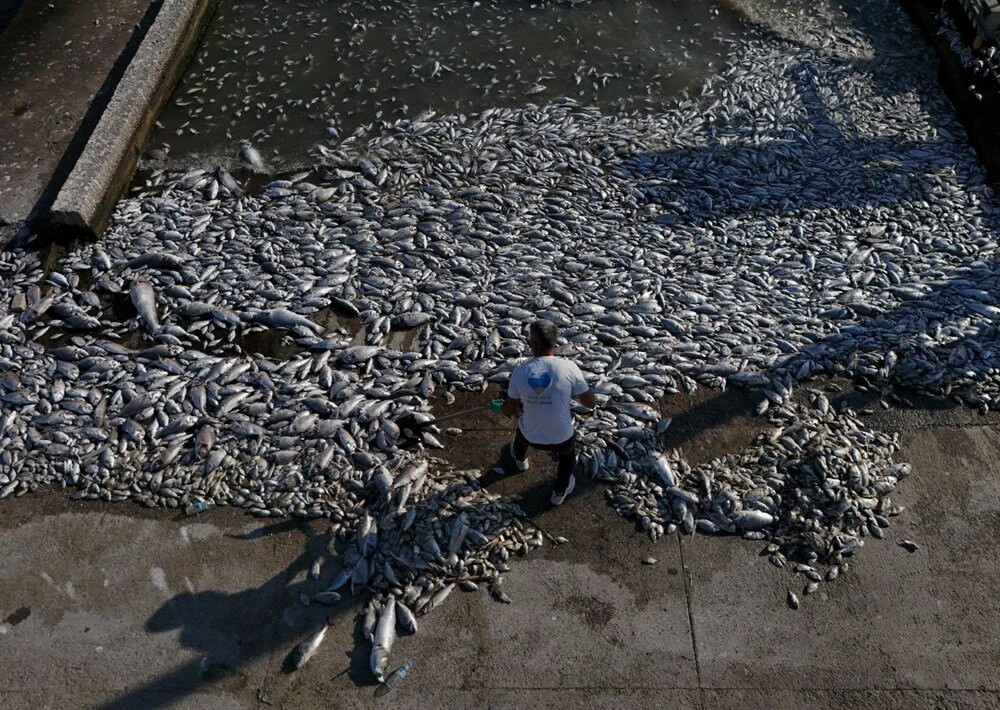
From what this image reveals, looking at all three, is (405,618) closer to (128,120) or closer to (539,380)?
(539,380)

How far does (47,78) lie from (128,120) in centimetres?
173

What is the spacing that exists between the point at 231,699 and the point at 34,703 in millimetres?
1211

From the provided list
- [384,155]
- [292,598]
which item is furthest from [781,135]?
[292,598]

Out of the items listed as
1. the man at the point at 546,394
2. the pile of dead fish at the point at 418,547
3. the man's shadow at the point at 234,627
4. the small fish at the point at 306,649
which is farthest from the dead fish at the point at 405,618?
the man at the point at 546,394

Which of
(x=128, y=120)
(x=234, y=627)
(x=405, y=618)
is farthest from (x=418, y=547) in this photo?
(x=128, y=120)

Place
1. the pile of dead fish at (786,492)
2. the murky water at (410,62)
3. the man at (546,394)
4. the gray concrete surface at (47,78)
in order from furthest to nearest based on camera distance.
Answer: the murky water at (410,62) < the gray concrete surface at (47,78) < the pile of dead fish at (786,492) < the man at (546,394)

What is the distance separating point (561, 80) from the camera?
9586 millimetres

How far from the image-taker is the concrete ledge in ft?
24.2

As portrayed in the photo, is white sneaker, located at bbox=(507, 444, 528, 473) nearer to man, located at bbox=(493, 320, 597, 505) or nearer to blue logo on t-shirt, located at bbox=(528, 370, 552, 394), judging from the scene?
man, located at bbox=(493, 320, 597, 505)

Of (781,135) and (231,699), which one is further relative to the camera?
(781,135)

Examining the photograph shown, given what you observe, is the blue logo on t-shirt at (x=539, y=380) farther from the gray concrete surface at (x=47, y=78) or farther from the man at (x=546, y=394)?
the gray concrete surface at (x=47, y=78)

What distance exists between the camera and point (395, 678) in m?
4.77

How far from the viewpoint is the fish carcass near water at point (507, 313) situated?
18.4ft

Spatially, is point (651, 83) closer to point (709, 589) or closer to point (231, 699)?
point (709, 589)
